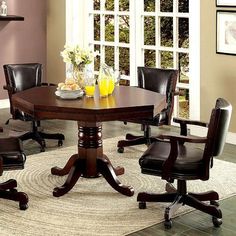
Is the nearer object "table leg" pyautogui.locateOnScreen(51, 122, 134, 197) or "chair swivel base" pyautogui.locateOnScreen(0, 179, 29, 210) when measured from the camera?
"chair swivel base" pyautogui.locateOnScreen(0, 179, 29, 210)

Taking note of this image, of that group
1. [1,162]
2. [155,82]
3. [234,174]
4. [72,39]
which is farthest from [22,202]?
[72,39]

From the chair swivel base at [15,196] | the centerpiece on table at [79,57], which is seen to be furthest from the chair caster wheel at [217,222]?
the centerpiece on table at [79,57]

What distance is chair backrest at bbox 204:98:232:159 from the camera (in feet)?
12.1

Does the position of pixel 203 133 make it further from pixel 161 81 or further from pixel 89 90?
pixel 89 90

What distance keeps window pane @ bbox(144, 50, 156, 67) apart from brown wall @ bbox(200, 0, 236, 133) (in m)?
0.94

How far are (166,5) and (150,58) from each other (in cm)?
70

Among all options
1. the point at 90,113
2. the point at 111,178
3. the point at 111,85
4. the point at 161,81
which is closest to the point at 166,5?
the point at 161,81

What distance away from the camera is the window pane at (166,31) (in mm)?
6840

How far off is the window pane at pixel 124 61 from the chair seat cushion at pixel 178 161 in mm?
3500

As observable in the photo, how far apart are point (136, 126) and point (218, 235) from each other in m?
3.36

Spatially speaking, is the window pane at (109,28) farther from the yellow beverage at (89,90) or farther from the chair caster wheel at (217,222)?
the chair caster wheel at (217,222)

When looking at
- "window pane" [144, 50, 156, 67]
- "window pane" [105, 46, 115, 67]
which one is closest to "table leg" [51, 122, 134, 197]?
"window pane" [144, 50, 156, 67]

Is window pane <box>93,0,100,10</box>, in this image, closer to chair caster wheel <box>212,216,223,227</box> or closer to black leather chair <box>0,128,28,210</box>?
black leather chair <box>0,128,28,210</box>

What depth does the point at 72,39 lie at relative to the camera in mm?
8031
